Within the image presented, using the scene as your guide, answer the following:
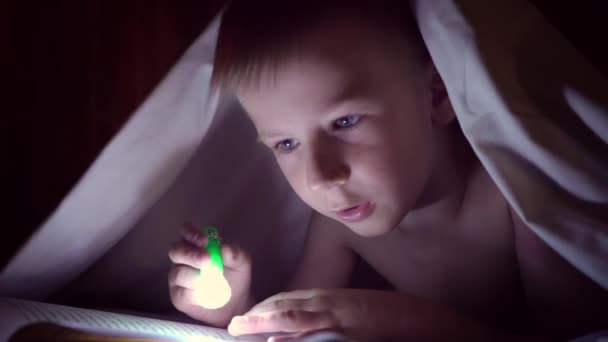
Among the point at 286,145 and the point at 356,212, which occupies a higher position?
the point at 286,145

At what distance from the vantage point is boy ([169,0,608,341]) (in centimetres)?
62

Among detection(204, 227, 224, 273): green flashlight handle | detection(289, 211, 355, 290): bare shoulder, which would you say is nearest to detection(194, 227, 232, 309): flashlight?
detection(204, 227, 224, 273): green flashlight handle

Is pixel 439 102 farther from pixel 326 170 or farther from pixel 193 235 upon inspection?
pixel 193 235

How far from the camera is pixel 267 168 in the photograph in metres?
0.94

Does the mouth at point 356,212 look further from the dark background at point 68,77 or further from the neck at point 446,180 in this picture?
the dark background at point 68,77

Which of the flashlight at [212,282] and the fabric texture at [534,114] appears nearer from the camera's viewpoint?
the fabric texture at [534,114]

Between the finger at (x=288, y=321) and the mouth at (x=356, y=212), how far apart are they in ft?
0.44

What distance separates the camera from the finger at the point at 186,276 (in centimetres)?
72

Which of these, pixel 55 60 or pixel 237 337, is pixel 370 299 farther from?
pixel 55 60

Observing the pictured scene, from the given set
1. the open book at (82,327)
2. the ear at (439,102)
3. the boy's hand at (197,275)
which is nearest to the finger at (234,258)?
the boy's hand at (197,275)

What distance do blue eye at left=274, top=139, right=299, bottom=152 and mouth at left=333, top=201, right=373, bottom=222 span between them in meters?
0.10

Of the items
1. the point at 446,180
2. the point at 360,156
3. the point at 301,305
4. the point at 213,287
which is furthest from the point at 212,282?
the point at 446,180

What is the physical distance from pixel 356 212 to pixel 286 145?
0.12 metres

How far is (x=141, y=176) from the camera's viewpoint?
2.44 feet
